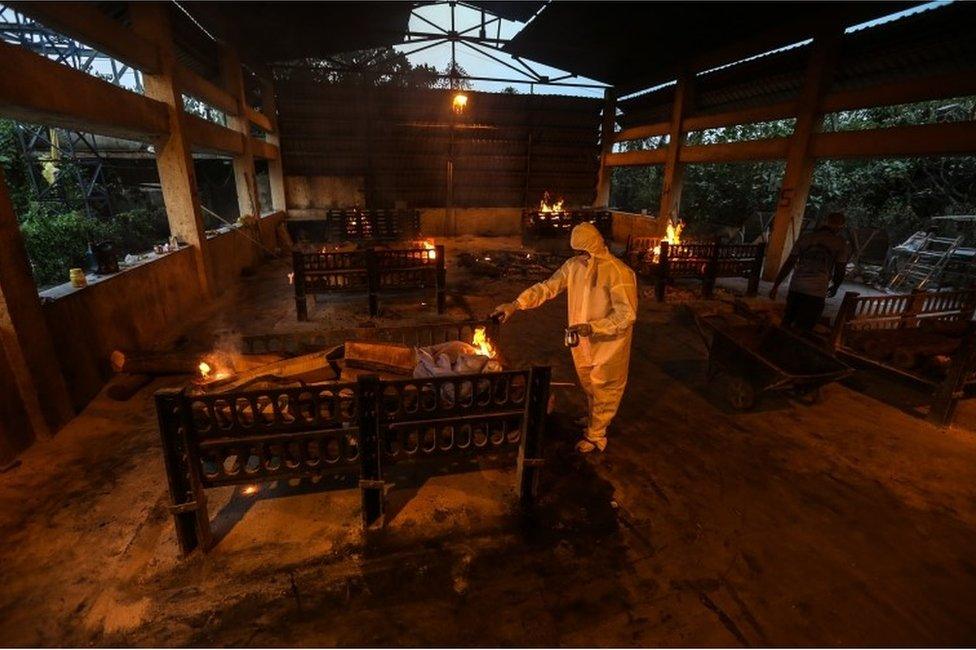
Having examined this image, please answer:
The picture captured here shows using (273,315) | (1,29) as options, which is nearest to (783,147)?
(273,315)

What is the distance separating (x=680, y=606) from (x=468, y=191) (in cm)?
1780

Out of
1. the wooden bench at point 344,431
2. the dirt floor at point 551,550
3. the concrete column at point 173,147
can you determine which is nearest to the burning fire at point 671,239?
the dirt floor at point 551,550

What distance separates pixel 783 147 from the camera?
10.8m

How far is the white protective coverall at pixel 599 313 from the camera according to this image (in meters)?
4.02

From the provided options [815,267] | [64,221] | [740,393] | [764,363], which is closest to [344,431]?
[764,363]

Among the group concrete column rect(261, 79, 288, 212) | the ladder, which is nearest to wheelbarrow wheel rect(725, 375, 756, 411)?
the ladder

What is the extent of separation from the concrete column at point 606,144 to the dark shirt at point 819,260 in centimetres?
1416

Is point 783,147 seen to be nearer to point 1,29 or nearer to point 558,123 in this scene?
point 558,123

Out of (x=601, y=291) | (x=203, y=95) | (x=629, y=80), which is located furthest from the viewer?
(x=629, y=80)

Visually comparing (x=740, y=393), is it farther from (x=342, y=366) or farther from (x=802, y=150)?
(x=802, y=150)

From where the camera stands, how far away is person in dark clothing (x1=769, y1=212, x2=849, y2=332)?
6023mm

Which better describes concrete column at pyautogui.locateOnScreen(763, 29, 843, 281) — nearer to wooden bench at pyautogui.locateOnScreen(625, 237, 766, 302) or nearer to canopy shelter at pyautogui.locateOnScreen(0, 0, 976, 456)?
canopy shelter at pyautogui.locateOnScreen(0, 0, 976, 456)

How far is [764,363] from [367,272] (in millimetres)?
6298

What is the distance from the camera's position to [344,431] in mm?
3014
